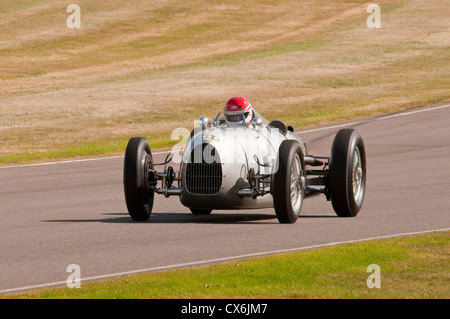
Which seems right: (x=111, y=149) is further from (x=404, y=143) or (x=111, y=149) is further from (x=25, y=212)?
(x=25, y=212)

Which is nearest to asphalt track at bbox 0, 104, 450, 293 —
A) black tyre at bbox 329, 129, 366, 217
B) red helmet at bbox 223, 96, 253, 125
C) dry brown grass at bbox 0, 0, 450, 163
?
black tyre at bbox 329, 129, 366, 217

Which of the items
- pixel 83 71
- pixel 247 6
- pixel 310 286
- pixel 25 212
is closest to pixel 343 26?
pixel 247 6

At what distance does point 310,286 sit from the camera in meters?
9.69

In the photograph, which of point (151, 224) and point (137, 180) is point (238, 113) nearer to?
point (137, 180)

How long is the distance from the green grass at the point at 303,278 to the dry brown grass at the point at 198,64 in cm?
1404

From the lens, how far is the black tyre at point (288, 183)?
1298 centimetres

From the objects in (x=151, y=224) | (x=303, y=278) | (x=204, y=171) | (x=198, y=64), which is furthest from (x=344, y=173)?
(x=198, y=64)

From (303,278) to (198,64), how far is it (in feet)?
115

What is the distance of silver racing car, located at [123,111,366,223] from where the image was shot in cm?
1339

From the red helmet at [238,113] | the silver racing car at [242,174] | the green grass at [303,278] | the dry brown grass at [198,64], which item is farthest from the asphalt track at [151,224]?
the dry brown grass at [198,64]

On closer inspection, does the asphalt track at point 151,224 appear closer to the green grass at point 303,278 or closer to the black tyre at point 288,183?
the black tyre at point 288,183

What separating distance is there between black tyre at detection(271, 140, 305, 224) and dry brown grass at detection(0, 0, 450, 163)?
11507mm

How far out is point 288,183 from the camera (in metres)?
13.0
